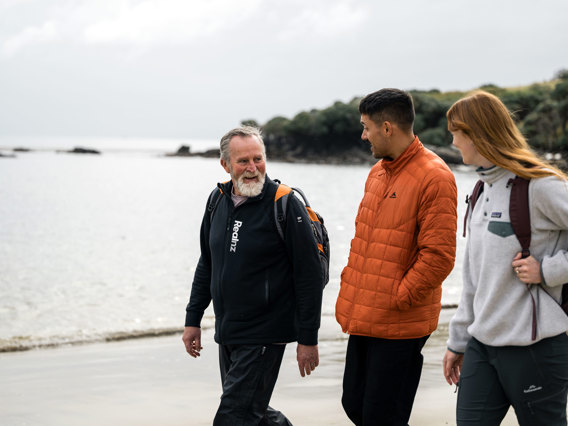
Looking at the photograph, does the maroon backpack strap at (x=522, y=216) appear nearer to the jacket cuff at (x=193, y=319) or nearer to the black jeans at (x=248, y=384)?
the black jeans at (x=248, y=384)

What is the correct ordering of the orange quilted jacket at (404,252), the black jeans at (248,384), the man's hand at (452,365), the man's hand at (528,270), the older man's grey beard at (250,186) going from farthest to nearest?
1. the older man's grey beard at (250,186)
2. the black jeans at (248,384)
3. the orange quilted jacket at (404,252)
4. the man's hand at (452,365)
5. the man's hand at (528,270)

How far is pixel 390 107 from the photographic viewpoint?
11.1 feet

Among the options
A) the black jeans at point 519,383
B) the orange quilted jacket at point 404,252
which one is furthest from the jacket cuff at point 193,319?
the black jeans at point 519,383

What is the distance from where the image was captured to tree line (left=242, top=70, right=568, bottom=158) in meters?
78.4

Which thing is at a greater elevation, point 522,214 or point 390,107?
point 390,107

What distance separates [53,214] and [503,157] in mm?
37308

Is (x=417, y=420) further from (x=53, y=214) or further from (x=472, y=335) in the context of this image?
(x=53, y=214)

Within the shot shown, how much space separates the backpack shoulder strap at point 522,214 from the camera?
2.56 m

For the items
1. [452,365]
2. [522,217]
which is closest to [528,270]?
[522,217]

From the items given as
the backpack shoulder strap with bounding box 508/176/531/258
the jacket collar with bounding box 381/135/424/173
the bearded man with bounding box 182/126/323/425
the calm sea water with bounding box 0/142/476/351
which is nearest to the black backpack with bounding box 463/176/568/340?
the backpack shoulder strap with bounding box 508/176/531/258

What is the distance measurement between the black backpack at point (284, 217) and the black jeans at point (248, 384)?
1.74ft

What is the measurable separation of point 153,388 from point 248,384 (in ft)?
9.74

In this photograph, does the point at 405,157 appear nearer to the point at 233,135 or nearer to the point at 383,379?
the point at 233,135

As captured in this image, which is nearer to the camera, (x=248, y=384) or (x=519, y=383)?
(x=519, y=383)
